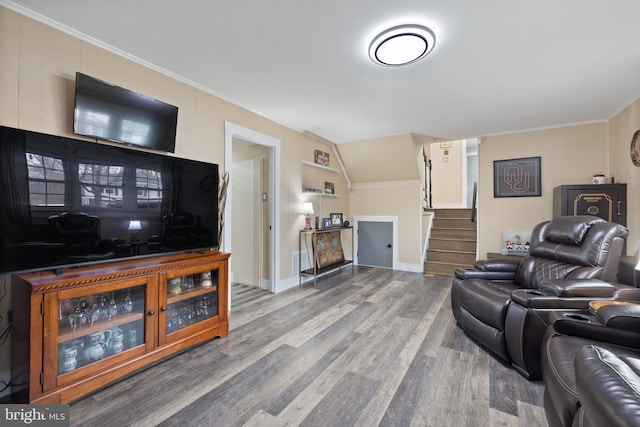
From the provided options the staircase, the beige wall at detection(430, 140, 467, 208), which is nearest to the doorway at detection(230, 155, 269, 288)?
the staircase

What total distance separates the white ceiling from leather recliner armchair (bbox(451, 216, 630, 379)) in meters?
1.49

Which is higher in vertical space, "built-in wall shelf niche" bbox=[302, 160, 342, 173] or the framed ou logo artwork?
"built-in wall shelf niche" bbox=[302, 160, 342, 173]

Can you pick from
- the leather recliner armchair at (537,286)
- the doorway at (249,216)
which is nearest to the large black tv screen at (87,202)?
the doorway at (249,216)

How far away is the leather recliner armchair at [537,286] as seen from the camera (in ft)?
6.08

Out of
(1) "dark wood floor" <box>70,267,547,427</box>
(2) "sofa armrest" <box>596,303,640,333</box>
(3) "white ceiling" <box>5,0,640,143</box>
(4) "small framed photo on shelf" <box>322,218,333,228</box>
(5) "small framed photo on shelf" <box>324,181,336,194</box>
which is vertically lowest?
(1) "dark wood floor" <box>70,267,547,427</box>

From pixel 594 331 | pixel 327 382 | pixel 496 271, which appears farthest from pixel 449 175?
pixel 327 382

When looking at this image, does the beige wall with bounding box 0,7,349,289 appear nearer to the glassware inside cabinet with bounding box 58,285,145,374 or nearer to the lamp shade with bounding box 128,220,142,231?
the lamp shade with bounding box 128,220,142,231

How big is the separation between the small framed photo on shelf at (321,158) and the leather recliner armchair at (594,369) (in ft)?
12.5

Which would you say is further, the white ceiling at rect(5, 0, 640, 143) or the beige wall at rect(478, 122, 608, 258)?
the beige wall at rect(478, 122, 608, 258)

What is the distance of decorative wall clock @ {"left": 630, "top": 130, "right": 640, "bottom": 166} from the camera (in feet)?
9.94

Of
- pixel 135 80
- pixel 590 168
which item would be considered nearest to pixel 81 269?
pixel 135 80

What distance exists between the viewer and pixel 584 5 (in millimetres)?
1668

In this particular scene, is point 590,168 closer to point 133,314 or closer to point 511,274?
point 511,274

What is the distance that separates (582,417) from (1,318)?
3.03 meters
